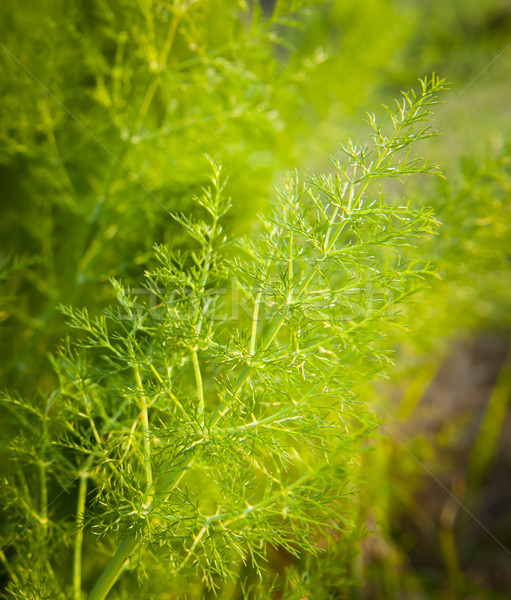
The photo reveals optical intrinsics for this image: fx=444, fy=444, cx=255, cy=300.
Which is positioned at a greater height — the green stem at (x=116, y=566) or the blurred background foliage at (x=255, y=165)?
the blurred background foliage at (x=255, y=165)

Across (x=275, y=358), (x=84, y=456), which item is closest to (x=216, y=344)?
(x=275, y=358)

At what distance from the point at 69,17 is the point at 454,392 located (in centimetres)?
132

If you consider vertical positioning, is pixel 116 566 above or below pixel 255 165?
below

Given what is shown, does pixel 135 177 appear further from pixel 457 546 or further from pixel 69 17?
pixel 457 546

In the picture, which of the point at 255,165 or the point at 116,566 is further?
the point at 255,165

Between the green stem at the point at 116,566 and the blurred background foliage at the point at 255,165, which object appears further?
the blurred background foliage at the point at 255,165

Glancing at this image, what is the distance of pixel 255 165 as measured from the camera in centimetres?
73

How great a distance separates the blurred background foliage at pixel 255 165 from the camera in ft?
2.09

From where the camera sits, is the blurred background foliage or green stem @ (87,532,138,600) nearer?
green stem @ (87,532,138,600)

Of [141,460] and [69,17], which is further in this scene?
[69,17]

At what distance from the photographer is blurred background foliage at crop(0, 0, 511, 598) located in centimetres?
64

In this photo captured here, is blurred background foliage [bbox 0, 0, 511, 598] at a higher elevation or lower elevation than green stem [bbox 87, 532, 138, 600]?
higher

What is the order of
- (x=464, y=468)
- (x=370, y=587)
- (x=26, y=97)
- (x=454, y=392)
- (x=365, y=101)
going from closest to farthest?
(x=26, y=97)
(x=370, y=587)
(x=365, y=101)
(x=464, y=468)
(x=454, y=392)

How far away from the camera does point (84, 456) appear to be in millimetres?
574
